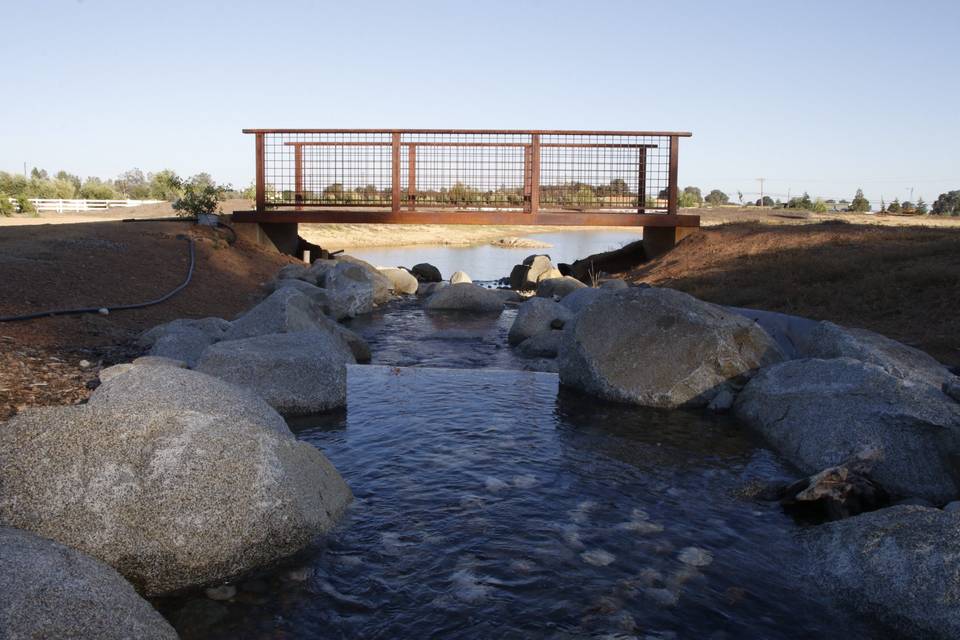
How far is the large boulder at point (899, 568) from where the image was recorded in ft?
12.0

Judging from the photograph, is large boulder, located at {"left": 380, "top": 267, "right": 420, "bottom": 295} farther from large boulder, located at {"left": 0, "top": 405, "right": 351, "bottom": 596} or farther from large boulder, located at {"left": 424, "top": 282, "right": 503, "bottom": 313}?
large boulder, located at {"left": 0, "top": 405, "right": 351, "bottom": 596}

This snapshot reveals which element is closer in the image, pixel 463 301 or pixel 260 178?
pixel 463 301

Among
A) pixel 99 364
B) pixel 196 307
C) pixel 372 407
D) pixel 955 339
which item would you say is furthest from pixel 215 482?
pixel 196 307

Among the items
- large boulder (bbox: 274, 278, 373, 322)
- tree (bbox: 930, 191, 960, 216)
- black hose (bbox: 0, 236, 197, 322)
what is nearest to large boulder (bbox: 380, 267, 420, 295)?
large boulder (bbox: 274, 278, 373, 322)

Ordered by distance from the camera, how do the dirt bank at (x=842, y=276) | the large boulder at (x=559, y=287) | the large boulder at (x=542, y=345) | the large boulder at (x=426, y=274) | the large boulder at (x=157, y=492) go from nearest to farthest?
the large boulder at (x=157, y=492)
the dirt bank at (x=842, y=276)
the large boulder at (x=542, y=345)
the large boulder at (x=559, y=287)
the large boulder at (x=426, y=274)

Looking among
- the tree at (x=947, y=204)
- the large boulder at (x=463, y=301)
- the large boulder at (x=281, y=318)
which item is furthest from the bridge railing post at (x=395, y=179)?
the tree at (x=947, y=204)

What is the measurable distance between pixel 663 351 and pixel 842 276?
19.2 ft

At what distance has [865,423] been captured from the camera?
19.0 ft

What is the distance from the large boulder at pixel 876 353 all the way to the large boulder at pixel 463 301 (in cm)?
795

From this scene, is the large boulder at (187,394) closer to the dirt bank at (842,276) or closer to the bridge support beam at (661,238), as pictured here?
the dirt bank at (842,276)

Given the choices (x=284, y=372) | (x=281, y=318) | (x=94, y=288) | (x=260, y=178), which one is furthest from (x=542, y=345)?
(x=260, y=178)

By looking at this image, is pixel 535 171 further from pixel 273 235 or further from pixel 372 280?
pixel 273 235

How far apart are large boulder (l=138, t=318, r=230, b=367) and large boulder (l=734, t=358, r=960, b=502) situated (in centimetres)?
563

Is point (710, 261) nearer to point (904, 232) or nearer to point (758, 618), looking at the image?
point (904, 232)
